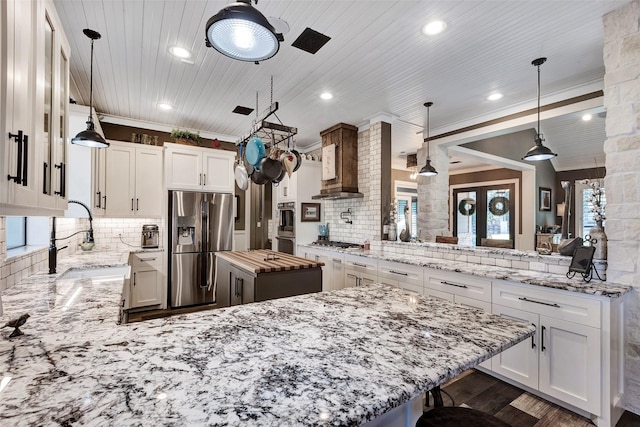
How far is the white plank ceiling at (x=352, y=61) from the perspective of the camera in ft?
6.90

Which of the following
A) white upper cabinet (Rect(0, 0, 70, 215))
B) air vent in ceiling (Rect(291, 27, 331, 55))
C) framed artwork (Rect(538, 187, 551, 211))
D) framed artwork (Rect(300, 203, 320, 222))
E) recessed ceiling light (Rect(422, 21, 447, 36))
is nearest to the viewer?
white upper cabinet (Rect(0, 0, 70, 215))

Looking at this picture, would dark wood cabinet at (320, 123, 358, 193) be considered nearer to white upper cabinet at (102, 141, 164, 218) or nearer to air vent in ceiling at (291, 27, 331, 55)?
air vent in ceiling at (291, 27, 331, 55)

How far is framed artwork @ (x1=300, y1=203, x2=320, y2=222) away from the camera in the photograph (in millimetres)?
4999

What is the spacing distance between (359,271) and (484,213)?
5320 millimetres

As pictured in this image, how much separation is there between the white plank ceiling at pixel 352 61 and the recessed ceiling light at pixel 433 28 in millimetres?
44

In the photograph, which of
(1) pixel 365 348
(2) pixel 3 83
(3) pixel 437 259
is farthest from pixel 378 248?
(2) pixel 3 83

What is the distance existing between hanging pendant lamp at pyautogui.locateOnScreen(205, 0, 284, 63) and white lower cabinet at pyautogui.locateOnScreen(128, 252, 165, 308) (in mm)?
3511

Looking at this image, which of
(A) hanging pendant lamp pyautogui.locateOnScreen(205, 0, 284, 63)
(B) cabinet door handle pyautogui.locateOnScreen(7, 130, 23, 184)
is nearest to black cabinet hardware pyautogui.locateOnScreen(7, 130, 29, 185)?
(B) cabinet door handle pyautogui.locateOnScreen(7, 130, 23, 184)

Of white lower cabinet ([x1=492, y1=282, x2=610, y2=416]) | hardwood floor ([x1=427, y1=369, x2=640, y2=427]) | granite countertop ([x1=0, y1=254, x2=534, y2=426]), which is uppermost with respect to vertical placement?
granite countertop ([x1=0, y1=254, x2=534, y2=426])

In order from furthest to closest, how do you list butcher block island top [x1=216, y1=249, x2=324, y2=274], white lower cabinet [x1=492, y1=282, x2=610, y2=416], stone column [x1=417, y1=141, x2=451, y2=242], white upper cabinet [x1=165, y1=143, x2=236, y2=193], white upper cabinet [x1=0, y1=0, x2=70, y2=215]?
stone column [x1=417, y1=141, x2=451, y2=242] < white upper cabinet [x1=165, y1=143, x2=236, y2=193] < butcher block island top [x1=216, y1=249, x2=324, y2=274] < white lower cabinet [x1=492, y1=282, x2=610, y2=416] < white upper cabinet [x1=0, y1=0, x2=70, y2=215]

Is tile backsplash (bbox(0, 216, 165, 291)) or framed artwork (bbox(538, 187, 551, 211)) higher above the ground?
framed artwork (bbox(538, 187, 551, 211))

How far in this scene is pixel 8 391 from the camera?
2.24 ft

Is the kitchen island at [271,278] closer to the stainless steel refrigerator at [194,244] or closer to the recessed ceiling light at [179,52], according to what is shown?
the stainless steel refrigerator at [194,244]

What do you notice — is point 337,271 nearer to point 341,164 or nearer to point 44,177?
point 341,164
